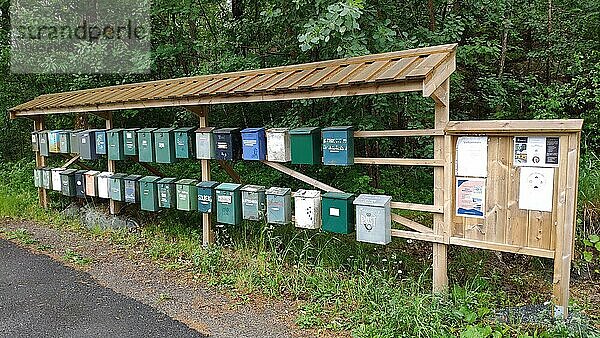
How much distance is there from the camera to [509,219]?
3646 mm

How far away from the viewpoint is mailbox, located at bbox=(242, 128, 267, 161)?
16.2ft

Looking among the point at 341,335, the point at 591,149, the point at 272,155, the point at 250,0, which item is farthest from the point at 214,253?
the point at 591,149

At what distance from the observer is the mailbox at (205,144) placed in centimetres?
539

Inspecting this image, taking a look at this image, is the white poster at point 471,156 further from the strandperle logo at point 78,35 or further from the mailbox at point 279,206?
the strandperle logo at point 78,35

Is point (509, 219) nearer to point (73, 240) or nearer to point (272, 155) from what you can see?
point (272, 155)

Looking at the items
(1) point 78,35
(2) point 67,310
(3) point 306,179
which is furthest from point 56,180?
(3) point 306,179

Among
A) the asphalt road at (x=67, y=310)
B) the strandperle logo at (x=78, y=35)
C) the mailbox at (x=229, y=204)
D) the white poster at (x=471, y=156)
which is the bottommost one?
the asphalt road at (x=67, y=310)

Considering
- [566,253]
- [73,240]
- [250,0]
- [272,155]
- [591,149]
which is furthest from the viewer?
[250,0]

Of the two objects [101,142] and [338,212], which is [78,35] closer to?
[101,142]

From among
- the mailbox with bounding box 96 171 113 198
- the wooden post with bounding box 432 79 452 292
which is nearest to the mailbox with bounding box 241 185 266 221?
the wooden post with bounding box 432 79 452 292

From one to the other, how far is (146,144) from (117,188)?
941mm

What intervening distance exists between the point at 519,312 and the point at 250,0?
7.16 m

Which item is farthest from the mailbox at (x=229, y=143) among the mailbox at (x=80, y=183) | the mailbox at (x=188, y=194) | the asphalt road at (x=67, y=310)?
the mailbox at (x=80, y=183)

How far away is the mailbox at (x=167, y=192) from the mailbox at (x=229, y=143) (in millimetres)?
864
